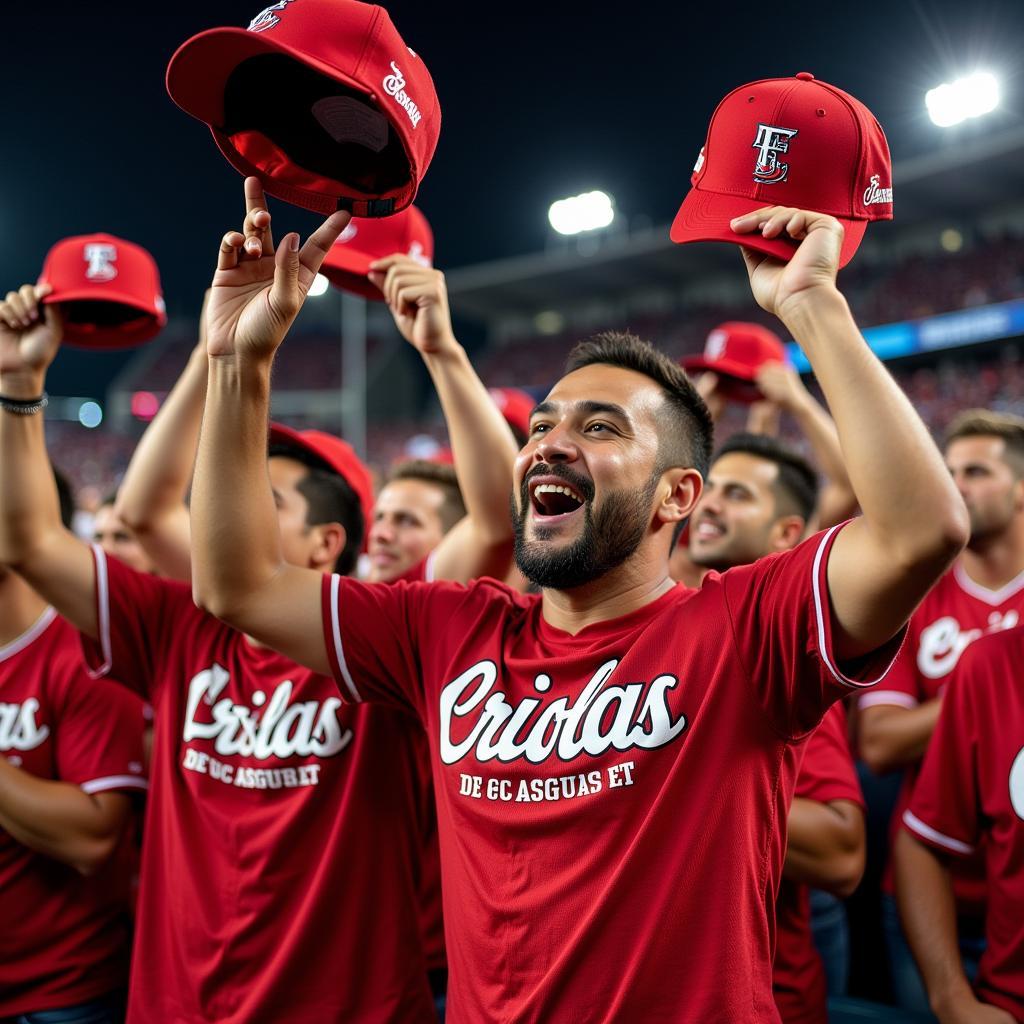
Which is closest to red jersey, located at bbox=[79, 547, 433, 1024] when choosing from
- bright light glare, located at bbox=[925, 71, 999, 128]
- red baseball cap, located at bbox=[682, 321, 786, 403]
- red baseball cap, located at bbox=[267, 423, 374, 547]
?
red baseball cap, located at bbox=[267, 423, 374, 547]

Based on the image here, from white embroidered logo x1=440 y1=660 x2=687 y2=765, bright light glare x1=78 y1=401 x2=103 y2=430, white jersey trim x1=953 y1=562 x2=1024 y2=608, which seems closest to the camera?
white embroidered logo x1=440 y1=660 x2=687 y2=765

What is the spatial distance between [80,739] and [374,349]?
31232 millimetres

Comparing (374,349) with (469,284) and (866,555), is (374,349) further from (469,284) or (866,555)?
(866,555)

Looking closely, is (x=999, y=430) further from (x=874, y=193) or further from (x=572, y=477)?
(x=572, y=477)

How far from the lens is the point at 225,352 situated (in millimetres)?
1695

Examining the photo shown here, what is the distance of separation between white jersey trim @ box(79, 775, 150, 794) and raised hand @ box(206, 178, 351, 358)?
43.5 inches

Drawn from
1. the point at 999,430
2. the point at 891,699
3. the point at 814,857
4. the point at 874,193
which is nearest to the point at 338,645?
the point at 814,857

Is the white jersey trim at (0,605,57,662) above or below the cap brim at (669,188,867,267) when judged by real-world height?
below

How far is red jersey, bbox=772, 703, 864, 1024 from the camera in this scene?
2.04 m

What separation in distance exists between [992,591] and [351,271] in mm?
2167

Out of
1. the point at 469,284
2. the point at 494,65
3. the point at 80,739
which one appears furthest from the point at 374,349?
the point at 80,739

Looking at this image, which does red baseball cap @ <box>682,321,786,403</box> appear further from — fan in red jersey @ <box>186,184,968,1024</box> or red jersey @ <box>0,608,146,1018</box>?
red jersey @ <box>0,608,146,1018</box>

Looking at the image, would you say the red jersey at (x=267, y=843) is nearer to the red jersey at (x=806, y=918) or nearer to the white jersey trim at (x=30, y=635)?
the white jersey trim at (x=30, y=635)

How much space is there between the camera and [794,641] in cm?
138
